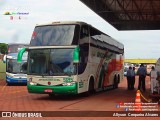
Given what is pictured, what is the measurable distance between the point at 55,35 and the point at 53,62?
1327 mm

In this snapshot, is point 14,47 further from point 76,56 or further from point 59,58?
point 76,56

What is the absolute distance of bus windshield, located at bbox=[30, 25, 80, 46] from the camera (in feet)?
60.3

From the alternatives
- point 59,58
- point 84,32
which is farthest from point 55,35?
point 84,32

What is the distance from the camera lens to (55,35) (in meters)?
18.6

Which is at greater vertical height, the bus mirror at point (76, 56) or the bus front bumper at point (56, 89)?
the bus mirror at point (76, 56)

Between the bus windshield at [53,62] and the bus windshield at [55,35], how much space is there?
40cm

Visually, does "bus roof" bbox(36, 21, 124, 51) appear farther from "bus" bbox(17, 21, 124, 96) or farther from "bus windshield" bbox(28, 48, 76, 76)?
"bus windshield" bbox(28, 48, 76, 76)

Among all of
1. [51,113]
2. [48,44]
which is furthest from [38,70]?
[51,113]

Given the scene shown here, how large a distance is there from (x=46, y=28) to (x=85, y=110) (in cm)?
591

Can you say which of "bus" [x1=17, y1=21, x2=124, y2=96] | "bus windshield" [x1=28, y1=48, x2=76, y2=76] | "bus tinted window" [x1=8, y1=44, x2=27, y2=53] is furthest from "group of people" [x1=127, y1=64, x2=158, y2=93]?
"bus tinted window" [x1=8, y1=44, x2=27, y2=53]

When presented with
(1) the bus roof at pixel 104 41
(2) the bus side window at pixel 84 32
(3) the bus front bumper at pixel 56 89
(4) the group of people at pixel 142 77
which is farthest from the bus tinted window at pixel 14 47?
(3) the bus front bumper at pixel 56 89

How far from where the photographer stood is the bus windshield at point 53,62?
18.1 metres

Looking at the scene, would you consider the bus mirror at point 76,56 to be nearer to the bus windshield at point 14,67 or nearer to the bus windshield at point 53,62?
the bus windshield at point 53,62

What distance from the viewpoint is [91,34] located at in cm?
2078
